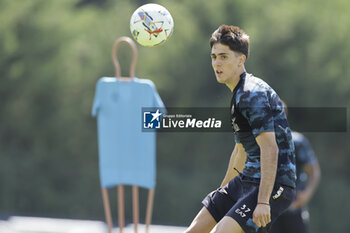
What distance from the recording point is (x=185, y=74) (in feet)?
40.7

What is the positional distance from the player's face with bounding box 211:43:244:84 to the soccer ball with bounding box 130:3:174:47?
109 centimetres

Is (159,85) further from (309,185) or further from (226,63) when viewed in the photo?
(226,63)

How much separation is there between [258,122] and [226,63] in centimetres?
42

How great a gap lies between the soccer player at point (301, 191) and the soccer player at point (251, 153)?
1.84 m

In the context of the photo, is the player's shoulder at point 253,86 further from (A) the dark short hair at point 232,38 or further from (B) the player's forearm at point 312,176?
(B) the player's forearm at point 312,176

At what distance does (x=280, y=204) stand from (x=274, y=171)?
0.84 feet

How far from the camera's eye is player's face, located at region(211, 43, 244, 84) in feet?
10.9

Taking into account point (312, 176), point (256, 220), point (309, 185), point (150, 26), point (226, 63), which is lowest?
point (309, 185)

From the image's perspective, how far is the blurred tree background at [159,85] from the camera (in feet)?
38.3

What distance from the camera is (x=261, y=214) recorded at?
10.3ft

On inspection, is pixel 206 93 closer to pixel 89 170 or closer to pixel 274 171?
pixel 89 170

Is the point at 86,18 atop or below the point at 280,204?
atop

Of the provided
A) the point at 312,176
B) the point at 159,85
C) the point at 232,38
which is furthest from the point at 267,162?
the point at 159,85

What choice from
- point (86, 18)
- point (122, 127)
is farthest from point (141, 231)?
point (86, 18)
